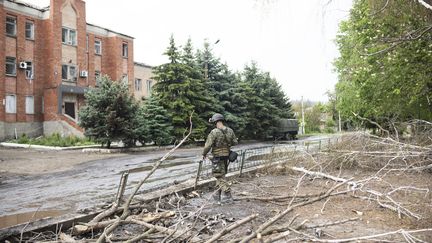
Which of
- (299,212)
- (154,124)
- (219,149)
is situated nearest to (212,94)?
(154,124)

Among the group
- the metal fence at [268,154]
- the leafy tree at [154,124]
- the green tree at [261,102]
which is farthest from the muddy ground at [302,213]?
A: the green tree at [261,102]

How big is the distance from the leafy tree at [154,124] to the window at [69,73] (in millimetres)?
10013

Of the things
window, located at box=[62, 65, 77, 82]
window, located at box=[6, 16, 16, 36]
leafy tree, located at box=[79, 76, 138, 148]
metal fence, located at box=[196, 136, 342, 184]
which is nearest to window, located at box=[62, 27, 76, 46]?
window, located at box=[62, 65, 77, 82]

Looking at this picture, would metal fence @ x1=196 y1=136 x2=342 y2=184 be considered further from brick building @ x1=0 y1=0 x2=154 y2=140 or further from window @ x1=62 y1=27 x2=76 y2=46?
window @ x1=62 y1=27 x2=76 y2=46

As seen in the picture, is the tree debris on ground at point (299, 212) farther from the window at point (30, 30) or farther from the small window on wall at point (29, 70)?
the window at point (30, 30)

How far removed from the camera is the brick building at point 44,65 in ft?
89.2

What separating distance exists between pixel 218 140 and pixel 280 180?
11.3ft

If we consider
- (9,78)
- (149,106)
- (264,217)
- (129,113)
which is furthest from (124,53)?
(264,217)

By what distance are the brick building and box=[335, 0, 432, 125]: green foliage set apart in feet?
52.9

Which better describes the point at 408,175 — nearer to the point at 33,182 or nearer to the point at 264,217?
the point at 264,217

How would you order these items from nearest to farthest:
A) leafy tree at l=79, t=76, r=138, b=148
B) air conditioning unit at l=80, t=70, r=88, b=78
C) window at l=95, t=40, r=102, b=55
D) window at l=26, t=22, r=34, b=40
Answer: leafy tree at l=79, t=76, r=138, b=148
window at l=26, t=22, r=34, b=40
air conditioning unit at l=80, t=70, r=88, b=78
window at l=95, t=40, r=102, b=55

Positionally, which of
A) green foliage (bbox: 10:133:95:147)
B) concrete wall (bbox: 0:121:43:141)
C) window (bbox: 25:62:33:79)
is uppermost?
window (bbox: 25:62:33:79)

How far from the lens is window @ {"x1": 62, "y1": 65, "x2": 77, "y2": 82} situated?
31062mm

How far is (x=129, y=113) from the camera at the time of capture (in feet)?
70.3
